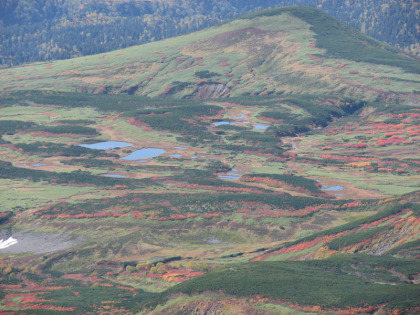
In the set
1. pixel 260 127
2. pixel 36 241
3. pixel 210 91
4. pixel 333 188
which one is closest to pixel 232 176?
pixel 333 188

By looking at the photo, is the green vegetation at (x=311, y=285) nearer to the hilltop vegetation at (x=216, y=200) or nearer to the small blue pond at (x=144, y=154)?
the hilltop vegetation at (x=216, y=200)

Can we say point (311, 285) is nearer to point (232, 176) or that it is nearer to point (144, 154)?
point (232, 176)

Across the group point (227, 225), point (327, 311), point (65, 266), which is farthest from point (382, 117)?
point (327, 311)

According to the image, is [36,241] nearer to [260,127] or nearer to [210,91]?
[260,127]

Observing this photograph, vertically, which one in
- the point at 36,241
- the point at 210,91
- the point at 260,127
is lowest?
the point at 260,127

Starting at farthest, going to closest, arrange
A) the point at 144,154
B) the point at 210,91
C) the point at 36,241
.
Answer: the point at 210,91
the point at 144,154
the point at 36,241

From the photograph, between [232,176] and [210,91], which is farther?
[210,91]

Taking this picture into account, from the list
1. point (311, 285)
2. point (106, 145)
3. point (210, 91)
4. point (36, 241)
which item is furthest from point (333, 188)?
point (210, 91)

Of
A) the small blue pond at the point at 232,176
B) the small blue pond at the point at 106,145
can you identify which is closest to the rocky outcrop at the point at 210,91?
the small blue pond at the point at 106,145

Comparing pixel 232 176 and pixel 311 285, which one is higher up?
pixel 311 285

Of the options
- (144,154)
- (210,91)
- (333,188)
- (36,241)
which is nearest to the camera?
(36,241)
